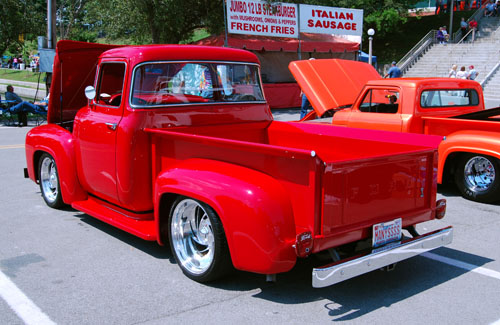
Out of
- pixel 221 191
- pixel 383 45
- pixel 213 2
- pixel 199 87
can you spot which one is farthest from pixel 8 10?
pixel 383 45

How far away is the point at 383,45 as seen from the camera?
127 ft

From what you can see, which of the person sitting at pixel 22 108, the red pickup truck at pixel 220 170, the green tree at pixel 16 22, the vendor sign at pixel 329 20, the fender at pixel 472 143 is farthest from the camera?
the vendor sign at pixel 329 20

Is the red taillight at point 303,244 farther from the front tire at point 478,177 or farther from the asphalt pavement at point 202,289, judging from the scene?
the front tire at point 478,177

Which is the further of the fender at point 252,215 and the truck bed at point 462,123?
the truck bed at point 462,123

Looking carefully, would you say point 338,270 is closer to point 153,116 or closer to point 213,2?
point 153,116

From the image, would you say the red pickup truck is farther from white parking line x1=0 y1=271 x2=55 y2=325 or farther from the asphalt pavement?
white parking line x1=0 y1=271 x2=55 y2=325

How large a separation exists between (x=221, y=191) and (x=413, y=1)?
127 ft

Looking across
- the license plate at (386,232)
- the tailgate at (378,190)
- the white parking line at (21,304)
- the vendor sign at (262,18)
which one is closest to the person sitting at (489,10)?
the vendor sign at (262,18)

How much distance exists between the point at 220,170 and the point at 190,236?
0.78m

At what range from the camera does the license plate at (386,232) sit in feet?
12.7

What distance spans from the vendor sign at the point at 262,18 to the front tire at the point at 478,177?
1297 centimetres

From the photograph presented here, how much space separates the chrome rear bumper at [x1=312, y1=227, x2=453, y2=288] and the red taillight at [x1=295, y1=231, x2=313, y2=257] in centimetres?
15

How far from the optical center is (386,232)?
13.0 feet

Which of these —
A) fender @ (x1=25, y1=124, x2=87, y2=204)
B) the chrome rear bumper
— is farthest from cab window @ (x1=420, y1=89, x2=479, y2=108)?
fender @ (x1=25, y1=124, x2=87, y2=204)
